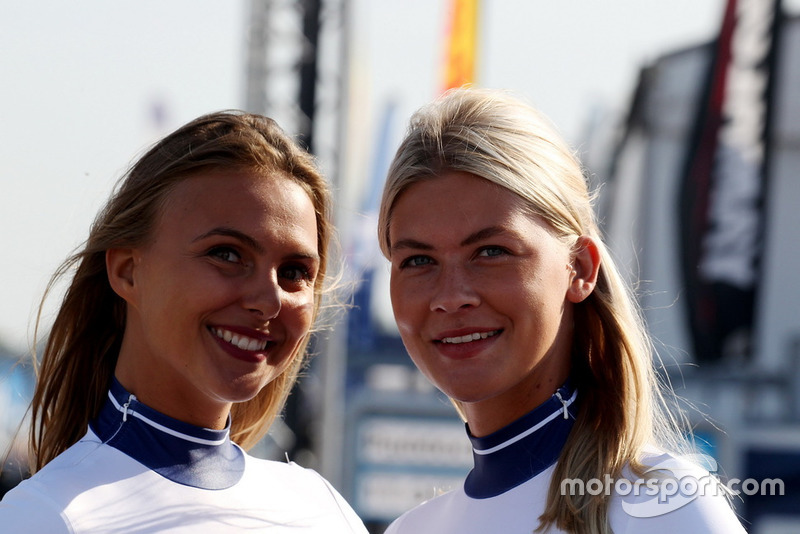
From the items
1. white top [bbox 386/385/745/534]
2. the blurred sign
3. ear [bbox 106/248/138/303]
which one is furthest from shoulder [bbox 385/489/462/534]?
the blurred sign

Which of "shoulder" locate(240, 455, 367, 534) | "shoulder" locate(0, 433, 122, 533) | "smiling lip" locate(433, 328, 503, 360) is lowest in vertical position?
"shoulder" locate(240, 455, 367, 534)

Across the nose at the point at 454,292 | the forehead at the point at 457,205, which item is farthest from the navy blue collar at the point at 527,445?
the forehead at the point at 457,205

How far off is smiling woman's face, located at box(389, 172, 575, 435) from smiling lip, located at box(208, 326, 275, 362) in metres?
0.34

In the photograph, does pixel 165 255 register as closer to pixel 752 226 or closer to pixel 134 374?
pixel 134 374

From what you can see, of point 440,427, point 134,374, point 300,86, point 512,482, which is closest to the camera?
point 512,482

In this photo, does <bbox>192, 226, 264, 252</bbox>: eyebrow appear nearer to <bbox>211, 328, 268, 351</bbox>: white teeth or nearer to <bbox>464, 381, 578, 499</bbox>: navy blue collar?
<bbox>211, 328, 268, 351</bbox>: white teeth

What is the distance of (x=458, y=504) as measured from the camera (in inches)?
89.6

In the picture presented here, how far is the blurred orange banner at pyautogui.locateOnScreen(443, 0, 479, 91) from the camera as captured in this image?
840 centimetres

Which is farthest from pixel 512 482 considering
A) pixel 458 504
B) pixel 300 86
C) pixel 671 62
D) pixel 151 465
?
pixel 671 62

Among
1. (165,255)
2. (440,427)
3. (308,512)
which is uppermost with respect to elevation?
(165,255)

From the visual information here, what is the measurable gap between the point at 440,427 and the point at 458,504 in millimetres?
6515

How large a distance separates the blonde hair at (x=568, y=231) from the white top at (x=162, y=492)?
652 mm

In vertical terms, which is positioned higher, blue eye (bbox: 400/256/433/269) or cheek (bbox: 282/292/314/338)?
blue eye (bbox: 400/256/433/269)

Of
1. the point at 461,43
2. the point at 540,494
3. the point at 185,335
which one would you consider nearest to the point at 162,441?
the point at 185,335
